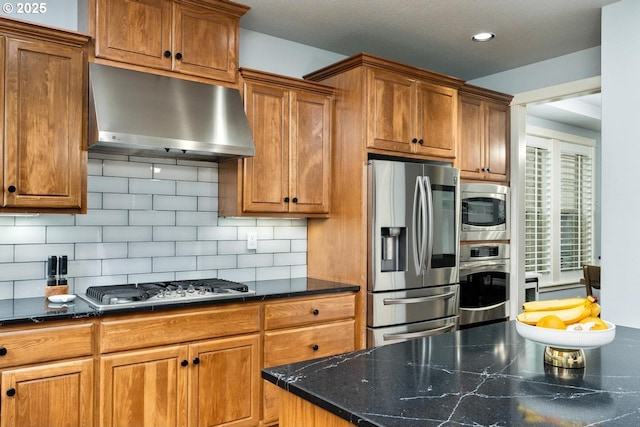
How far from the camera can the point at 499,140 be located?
14.6 ft

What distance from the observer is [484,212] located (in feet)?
13.9

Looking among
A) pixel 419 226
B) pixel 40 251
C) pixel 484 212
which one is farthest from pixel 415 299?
pixel 40 251

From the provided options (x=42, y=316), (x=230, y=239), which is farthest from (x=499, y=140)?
(x=42, y=316)

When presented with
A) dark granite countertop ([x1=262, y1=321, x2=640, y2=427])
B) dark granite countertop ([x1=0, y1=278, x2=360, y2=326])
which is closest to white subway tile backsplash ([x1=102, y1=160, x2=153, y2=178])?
dark granite countertop ([x1=0, y1=278, x2=360, y2=326])

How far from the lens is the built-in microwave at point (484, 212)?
4.08 m

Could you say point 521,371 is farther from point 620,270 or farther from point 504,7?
point 504,7

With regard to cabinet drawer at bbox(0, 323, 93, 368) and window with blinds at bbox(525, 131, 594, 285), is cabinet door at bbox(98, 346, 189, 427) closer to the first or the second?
cabinet drawer at bbox(0, 323, 93, 368)

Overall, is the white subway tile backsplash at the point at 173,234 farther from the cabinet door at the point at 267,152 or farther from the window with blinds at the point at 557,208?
the window with blinds at the point at 557,208

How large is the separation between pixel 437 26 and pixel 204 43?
1.60 meters

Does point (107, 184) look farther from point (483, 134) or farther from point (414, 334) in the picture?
point (483, 134)

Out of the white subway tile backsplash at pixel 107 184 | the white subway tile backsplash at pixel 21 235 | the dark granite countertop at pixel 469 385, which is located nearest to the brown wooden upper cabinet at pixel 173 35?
the white subway tile backsplash at pixel 107 184

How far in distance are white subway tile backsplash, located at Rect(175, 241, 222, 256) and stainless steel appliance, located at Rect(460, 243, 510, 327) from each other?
1905mm

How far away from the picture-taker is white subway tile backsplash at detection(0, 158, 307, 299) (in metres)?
2.81

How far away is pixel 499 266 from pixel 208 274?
2.41 meters
